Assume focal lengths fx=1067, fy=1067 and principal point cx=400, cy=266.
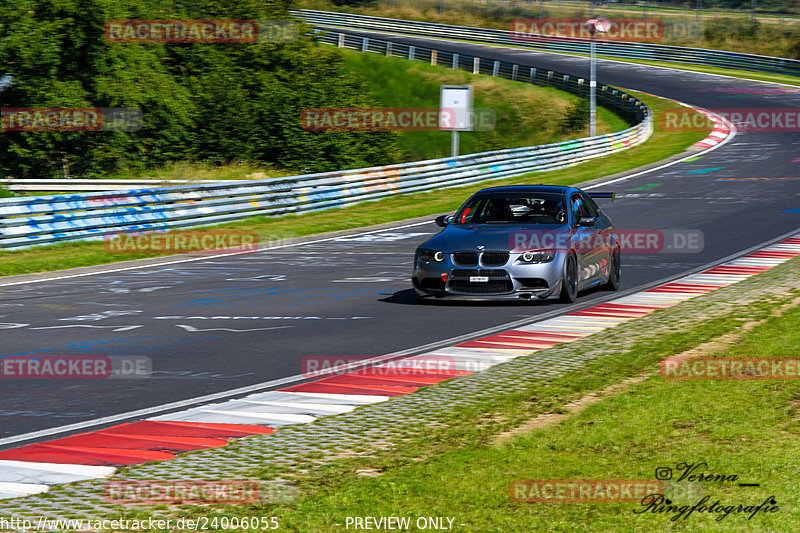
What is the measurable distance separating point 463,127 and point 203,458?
2591 cm

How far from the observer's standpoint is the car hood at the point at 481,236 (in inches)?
531

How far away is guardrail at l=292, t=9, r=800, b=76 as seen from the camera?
2549 inches

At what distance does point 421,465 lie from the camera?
6.09m

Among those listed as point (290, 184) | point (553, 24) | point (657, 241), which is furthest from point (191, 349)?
point (553, 24)

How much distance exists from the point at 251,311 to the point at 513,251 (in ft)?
11.1

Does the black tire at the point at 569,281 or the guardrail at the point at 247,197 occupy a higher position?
the black tire at the point at 569,281

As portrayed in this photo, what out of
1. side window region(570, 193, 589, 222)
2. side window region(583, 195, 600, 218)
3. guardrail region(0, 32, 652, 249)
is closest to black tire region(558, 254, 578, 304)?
side window region(570, 193, 589, 222)

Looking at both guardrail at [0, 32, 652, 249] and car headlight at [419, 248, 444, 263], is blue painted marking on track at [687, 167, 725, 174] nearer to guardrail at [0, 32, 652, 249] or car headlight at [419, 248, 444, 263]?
guardrail at [0, 32, 652, 249]

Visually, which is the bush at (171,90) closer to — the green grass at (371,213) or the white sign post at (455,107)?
the green grass at (371,213)

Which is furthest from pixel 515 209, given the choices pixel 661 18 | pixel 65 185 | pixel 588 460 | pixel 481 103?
pixel 661 18

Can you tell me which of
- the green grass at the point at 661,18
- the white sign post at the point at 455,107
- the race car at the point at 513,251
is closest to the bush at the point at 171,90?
the white sign post at the point at 455,107

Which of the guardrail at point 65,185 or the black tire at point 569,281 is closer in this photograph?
the black tire at point 569,281

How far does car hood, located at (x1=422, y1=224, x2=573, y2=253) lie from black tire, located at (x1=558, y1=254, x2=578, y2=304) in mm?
458

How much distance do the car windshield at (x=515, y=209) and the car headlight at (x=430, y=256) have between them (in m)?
1.04
